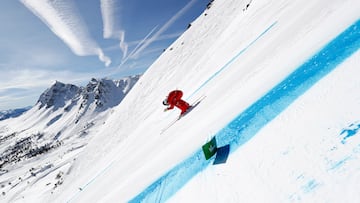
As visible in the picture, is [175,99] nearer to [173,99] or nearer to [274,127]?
[173,99]

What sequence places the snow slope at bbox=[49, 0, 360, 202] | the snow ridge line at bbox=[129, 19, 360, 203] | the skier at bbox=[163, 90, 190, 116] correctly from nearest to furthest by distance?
the snow slope at bbox=[49, 0, 360, 202] < the snow ridge line at bbox=[129, 19, 360, 203] < the skier at bbox=[163, 90, 190, 116]

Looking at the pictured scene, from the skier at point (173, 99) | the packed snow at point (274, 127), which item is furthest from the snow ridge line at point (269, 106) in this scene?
the skier at point (173, 99)

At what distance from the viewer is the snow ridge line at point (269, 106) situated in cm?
488

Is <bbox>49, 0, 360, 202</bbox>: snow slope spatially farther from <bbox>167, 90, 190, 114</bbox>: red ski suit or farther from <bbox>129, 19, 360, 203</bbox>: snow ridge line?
<bbox>167, 90, 190, 114</bbox>: red ski suit

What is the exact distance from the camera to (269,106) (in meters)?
5.32

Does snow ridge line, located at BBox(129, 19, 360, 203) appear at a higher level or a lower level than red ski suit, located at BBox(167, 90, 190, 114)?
lower

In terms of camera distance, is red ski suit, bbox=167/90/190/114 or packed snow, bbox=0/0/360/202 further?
red ski suit, bbox=167/90/190/114

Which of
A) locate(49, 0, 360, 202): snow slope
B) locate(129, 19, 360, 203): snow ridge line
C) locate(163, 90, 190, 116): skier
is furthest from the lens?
locate(163, 90, 190, 116): skier

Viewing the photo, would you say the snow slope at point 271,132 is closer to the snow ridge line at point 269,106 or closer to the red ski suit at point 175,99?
the snow ridge line at point 269,106

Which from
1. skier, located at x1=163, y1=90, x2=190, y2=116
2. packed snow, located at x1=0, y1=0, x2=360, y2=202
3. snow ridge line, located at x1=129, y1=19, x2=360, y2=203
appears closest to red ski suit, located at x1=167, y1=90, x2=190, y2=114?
skier, located at x1=163, y1=90, x2=190, y2=116

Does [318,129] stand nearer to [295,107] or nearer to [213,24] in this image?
[295,107]

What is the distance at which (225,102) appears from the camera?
705 cm

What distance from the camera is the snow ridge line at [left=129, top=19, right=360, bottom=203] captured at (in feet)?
16.0

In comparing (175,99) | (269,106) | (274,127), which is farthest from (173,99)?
(274,127)
